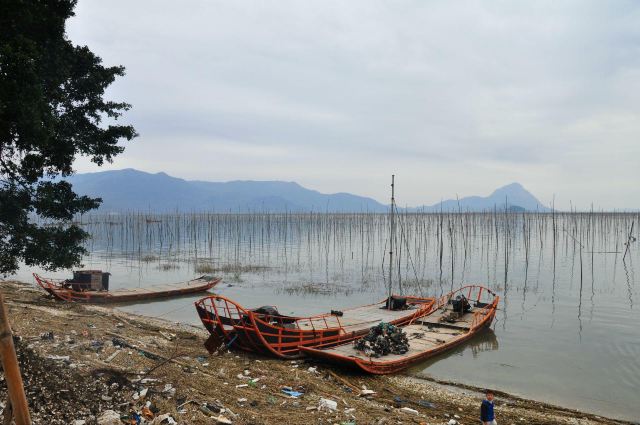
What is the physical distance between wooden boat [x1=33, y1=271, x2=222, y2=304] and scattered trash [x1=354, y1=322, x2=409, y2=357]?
13.2 metres

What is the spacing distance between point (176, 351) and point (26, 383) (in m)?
4.98

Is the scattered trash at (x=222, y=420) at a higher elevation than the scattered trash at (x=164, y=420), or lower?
lower

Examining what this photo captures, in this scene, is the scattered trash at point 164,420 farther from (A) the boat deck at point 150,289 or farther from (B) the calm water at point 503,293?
(A) the boat deck at point 150,289

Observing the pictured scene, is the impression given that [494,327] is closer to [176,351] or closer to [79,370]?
[176,351]

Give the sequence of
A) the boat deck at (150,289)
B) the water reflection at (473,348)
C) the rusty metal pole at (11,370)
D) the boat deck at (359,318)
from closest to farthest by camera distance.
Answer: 1. the rusty metal pole at (11,370)
2. the water reflection at (473,348)
3. the boat deck at (359,318)
4. the boat deck at (150,289)

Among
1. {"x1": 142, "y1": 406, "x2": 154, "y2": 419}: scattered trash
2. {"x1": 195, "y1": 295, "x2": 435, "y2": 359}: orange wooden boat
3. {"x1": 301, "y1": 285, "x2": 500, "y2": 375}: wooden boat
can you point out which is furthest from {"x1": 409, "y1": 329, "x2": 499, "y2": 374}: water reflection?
{"x1": 142, "y1": 406, "x2": 154, "y2": 419}: scattered trash

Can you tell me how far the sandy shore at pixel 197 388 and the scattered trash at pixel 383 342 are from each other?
0.79m

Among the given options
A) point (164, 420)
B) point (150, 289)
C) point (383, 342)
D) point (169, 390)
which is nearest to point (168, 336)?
point (169, 390)

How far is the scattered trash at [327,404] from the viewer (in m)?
8.49

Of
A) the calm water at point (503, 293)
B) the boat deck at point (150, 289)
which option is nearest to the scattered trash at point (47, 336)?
the calm water at point (503, 293)

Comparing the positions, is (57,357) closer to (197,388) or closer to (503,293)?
(197,388)

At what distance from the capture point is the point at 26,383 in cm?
665

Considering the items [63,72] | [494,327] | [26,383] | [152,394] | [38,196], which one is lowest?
[494,327]

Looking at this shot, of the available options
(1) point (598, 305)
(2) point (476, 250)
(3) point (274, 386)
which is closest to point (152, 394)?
(3) point (274, 386)
